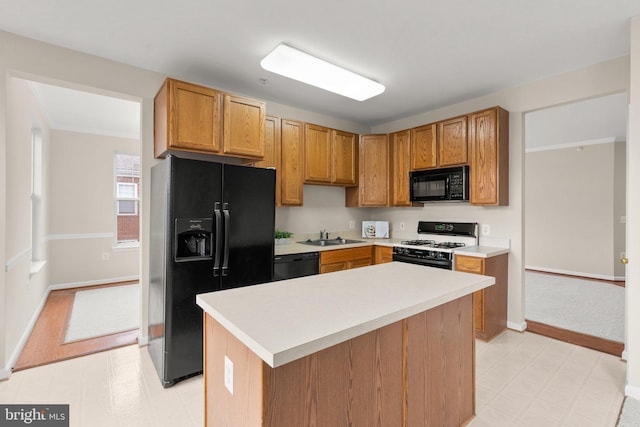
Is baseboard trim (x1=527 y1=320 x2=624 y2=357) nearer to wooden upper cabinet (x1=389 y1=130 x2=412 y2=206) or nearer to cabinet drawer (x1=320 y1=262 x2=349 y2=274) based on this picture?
wooden upper cabinet (x1=389 y1=130 x2=412 y2=206)

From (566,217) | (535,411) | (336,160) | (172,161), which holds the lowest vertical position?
(535,411)

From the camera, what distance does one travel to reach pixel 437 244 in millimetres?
3791

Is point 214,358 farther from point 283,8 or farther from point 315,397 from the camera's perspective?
point 283,8

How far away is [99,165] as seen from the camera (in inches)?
207

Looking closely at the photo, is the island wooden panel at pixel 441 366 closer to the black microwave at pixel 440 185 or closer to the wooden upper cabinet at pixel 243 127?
the black microwave at pixel 440 185

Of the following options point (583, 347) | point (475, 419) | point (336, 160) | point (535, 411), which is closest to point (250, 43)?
point (336, 160)

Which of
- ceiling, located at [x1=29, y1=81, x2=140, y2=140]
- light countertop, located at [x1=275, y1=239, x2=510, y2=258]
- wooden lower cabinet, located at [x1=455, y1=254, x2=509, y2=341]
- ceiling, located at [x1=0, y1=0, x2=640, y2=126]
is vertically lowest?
wooden lower cabinet, located at [x1=455, y1=254, x2=509, y2=341]

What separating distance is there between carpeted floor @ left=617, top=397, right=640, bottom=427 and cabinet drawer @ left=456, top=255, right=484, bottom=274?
1279 mm

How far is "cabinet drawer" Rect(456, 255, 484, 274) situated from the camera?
3068mm

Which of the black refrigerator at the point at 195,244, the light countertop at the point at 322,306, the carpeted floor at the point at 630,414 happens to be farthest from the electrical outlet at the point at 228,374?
the carpeted floor at the point at 630,414

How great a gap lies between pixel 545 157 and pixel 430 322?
6536mm

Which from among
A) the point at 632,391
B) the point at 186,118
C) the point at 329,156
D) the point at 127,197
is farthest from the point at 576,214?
the point at 127,197

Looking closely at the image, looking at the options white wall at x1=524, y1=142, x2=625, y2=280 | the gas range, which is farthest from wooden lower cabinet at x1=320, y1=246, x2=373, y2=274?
white wall at x1=524, y1=142, x2=625, y2=280

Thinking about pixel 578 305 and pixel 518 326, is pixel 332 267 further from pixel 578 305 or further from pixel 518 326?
pixel 578 305
